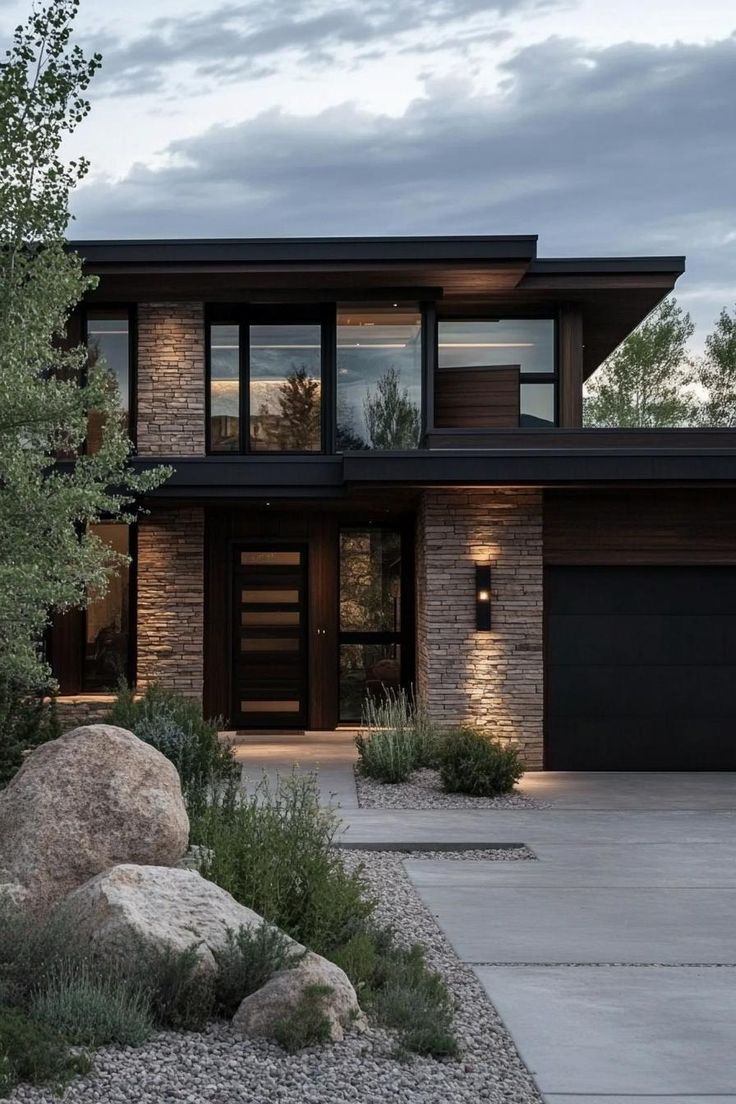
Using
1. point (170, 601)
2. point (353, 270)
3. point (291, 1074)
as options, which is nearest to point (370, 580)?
point (170, 601)

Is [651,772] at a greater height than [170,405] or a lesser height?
lesser

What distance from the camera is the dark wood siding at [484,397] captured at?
19719mm

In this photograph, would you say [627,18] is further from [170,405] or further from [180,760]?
[180,760]

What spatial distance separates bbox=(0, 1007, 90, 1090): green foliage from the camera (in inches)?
202

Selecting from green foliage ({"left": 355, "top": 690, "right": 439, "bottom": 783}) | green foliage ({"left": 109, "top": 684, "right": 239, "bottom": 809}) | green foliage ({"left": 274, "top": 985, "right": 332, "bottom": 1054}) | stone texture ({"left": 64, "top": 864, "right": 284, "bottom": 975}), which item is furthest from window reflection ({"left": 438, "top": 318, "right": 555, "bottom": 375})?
green foliage ({"left": 274, "top": 985, "right": 332, "bottom": 1054})

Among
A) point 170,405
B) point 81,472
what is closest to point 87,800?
point 81,472

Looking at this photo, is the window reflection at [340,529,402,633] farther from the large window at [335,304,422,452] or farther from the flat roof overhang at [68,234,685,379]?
the flat roof overhang at [68,234,685,379]

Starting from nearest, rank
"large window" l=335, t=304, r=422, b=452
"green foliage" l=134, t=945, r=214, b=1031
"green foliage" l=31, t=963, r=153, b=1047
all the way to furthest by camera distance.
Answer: "green foliage" l=31, t=963, r=153, b=1047
"green foliage" l=134, t=945, r=214, b=1031
"large window" l=335, t=304, r=422, b=452

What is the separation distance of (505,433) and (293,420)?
3.96m

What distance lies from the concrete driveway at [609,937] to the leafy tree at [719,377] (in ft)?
107

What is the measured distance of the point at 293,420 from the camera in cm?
1911

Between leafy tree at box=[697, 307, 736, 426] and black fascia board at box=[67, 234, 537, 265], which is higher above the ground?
leafy tree at box=[697, 307, 736, 426]

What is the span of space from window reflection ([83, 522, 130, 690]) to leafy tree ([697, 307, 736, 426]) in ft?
98.6

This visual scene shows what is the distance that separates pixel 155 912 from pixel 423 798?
7.51m
